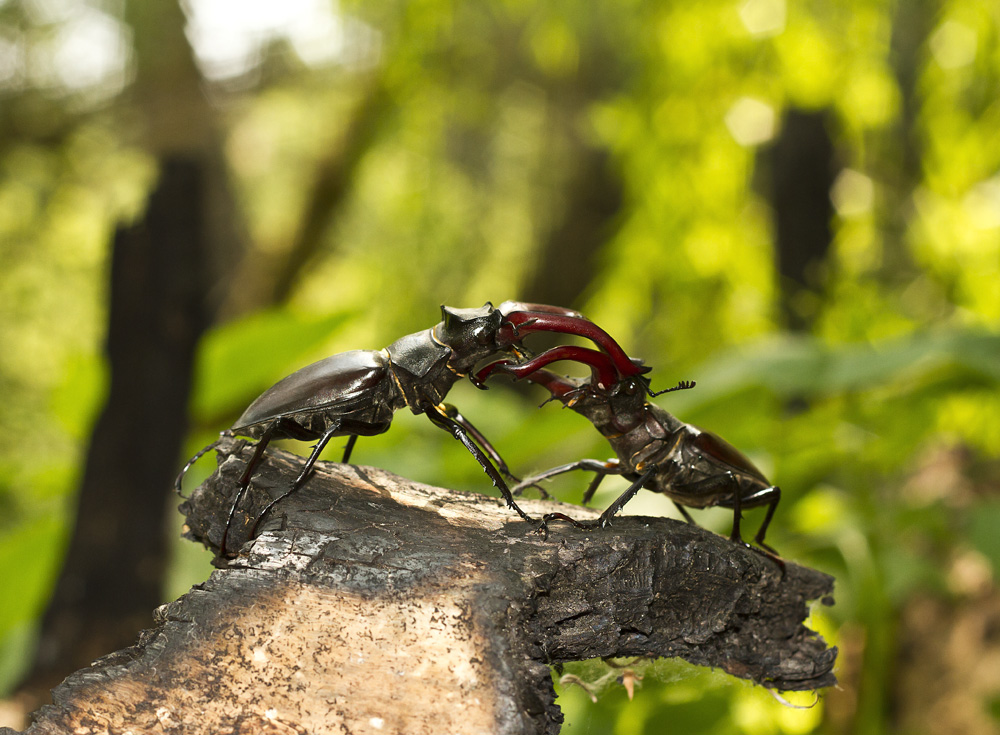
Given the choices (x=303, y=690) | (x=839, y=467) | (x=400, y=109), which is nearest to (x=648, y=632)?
(x=303, y=690)

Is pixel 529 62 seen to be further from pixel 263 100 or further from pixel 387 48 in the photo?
pixel 263 100

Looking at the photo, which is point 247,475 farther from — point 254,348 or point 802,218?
point 802,218

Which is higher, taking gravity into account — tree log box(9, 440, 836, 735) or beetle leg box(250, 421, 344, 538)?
beetle leg box(250, 421, 344, 538)

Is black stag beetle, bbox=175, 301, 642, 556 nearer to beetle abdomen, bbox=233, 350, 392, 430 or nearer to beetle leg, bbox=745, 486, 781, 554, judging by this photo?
beetle abdomen, bbox=233, 350, 392, 430

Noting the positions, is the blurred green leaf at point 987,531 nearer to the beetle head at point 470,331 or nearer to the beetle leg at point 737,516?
the beetle leg at point 737,516

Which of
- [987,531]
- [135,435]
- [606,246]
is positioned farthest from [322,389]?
[606,246]

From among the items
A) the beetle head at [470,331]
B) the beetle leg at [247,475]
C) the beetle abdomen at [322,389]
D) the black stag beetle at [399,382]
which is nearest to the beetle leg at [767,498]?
the black stag beetle at [399,382]

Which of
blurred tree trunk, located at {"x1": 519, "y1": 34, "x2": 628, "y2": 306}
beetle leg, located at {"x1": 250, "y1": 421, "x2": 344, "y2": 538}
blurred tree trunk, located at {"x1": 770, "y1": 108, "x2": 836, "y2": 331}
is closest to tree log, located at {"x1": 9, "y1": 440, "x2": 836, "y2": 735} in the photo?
beetle leg, located at {"x1": 250, "y1": 421, "x2": 344, "y2": 538}
